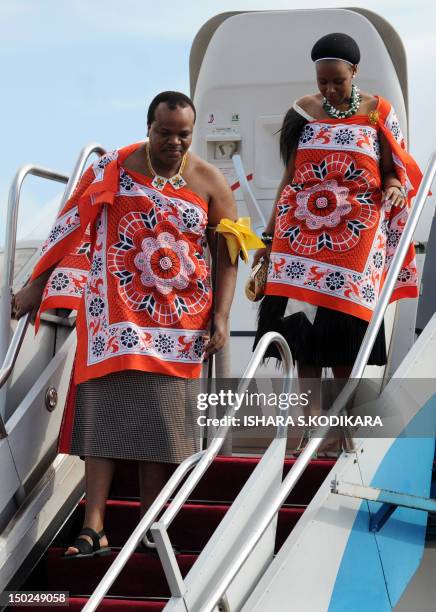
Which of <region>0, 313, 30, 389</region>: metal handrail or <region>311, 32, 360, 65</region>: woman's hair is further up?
<region>311, 32, 360, 65</region>: woman's hair

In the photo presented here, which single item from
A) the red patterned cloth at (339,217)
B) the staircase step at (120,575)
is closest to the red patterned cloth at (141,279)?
the red patterned cloth at (339,217)

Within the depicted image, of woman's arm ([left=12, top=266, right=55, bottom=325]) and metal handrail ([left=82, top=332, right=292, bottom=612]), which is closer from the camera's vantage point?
metal handrail ([left=82, top=332, right=292, bottom=612])

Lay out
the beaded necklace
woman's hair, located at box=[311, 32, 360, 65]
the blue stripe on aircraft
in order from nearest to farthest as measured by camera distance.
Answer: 1. the blue stripe on aircraft
2. woman's hair, located at box=[311, 32, 360, 65]
3. the beaded necklace

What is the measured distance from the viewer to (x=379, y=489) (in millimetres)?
3738

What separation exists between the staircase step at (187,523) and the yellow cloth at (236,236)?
0.97m

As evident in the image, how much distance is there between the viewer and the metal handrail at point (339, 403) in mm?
3262

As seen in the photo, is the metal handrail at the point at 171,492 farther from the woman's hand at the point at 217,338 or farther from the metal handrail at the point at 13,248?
the metal handrail at the point at 13,248

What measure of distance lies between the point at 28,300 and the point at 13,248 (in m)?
0.21

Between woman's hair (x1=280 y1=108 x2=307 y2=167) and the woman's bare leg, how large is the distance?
147 centimetres

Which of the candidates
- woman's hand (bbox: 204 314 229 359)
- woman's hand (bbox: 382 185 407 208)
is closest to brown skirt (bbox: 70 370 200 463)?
woman's hand (bbox: 204 314 229 359)

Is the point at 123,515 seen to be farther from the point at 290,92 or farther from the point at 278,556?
the point at 290,92

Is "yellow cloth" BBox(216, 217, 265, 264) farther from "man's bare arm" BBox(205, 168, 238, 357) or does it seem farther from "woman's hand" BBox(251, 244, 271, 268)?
"woman's hand" BBox(251, 244, 271, 268)

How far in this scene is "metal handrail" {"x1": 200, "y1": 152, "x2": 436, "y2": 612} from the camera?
10.7 ft

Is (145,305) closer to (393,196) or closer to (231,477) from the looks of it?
(231,477)
